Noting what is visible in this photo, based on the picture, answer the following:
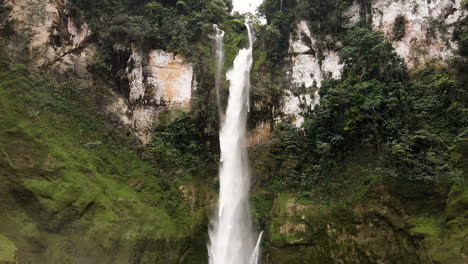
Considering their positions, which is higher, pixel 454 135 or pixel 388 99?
pixel 388 99

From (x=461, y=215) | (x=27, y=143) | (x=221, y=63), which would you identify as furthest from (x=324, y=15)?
(x=27, y=143)

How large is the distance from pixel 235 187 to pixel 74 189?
6.84 metres

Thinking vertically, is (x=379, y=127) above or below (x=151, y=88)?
below

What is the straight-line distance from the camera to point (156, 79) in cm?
1609

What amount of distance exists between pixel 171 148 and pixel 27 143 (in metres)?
5.99

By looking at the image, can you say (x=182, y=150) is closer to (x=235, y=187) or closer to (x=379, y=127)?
(x=235, y=187)

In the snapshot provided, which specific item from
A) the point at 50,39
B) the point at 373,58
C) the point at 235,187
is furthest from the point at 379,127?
the point at 50,39

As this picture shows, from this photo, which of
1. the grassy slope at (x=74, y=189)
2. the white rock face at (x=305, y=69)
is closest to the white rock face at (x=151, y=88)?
the grassy slope at (x=74, y=189)

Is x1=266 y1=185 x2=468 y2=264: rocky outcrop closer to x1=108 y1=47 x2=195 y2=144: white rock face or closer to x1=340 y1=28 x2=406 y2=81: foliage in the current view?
x1=340 y1=28 x2=406 y2=81: foliage

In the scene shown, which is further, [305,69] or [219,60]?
[219,60]

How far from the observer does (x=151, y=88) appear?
15836 millimetres

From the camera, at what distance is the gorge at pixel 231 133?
31.0 feet

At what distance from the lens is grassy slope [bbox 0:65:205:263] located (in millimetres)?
8797

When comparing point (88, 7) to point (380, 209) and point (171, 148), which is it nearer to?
point (171, 148)
